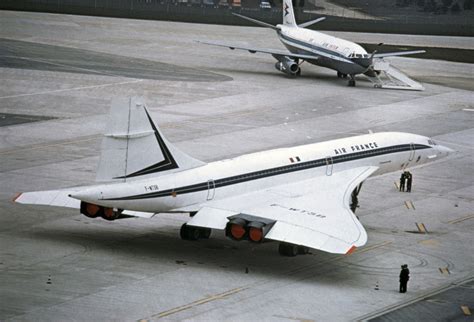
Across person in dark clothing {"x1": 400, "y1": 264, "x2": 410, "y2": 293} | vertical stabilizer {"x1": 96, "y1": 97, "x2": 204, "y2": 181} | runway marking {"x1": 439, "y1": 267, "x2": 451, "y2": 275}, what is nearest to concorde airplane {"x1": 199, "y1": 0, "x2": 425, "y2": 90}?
runway marking {"x1": 439, "y1": 267, "x2": 451, "y2": 275}

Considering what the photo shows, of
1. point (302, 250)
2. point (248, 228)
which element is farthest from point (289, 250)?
point (248, 228)

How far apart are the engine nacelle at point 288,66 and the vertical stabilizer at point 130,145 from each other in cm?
4673

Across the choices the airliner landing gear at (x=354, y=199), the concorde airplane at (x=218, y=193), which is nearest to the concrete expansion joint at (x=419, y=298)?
the concorde airplane at (x=218, y=193)

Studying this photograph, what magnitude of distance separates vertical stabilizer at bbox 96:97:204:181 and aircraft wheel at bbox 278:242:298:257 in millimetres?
5261

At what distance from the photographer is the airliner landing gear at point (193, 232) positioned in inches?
1534

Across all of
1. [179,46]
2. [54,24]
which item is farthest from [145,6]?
[179,46]

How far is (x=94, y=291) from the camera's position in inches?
1308

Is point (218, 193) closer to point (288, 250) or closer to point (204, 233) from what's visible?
point (204, 233)

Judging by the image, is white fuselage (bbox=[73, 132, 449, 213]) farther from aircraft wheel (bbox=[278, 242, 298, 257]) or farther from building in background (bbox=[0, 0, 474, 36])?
building in background (bbox=[0, 0, 474, 36])

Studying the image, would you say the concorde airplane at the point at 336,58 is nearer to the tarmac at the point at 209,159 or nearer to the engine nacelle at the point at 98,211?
the tarmac at the point at 209,159

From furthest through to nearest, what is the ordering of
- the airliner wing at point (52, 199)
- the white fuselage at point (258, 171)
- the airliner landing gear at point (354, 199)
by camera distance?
the airliner landing gear at point (354, 199) → the airliner wing at point (52, 199) → the white fuselage at point (258, 171)

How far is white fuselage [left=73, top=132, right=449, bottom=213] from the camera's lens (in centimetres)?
3609

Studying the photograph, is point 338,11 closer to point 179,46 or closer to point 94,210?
point 179,46

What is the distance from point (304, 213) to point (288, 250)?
1.59 metres
